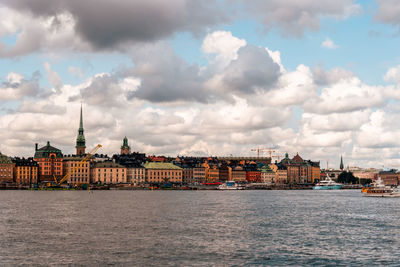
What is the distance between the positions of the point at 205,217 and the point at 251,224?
970cm

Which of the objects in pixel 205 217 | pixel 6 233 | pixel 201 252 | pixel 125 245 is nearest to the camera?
pixel 201 252

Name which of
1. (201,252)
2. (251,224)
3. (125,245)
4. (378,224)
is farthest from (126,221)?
(378,224)

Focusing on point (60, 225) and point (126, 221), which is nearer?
point (60, 225)

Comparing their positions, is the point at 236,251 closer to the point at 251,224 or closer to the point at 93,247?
the point at 93,247

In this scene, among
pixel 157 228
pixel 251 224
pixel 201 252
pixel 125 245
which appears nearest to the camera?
pixel 201 252

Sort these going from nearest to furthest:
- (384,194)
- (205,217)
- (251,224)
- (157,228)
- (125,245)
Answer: (125,245) < (157,228) < (251,224) < (205,217) < (384,194)

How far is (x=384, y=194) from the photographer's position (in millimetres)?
134750

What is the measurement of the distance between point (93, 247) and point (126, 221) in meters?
19.8

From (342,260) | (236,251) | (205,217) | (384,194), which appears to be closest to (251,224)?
(205,217)

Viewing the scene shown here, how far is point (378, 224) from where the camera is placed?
58.0 metres

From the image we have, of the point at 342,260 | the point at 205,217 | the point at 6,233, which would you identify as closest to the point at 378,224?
the point at 205,217

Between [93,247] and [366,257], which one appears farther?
[93,247]

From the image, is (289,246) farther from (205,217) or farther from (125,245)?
(205,217)

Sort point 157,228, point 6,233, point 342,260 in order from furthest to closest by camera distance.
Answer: point 157,228, point 6,233, point 342,260
